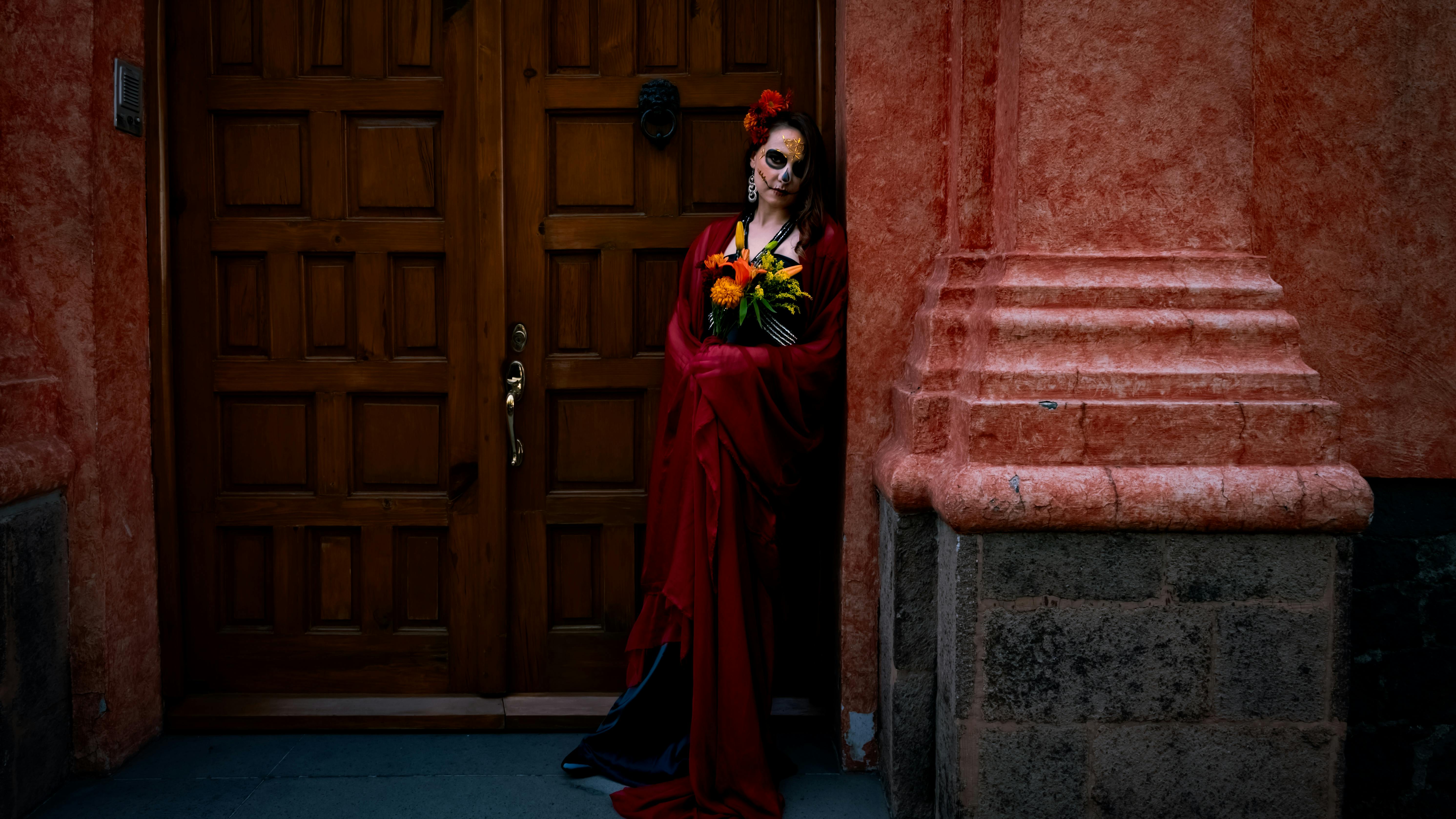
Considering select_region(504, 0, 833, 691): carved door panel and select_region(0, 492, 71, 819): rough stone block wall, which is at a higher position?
select_region(504, 0, 833, 691): carved door panel

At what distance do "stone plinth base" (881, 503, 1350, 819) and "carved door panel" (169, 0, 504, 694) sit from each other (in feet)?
5.75

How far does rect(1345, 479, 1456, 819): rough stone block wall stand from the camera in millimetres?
2748

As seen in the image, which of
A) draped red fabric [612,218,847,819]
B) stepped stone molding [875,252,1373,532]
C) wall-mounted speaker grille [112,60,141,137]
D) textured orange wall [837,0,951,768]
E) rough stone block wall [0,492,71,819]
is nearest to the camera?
stepped stone molding [875,252,1373,532]

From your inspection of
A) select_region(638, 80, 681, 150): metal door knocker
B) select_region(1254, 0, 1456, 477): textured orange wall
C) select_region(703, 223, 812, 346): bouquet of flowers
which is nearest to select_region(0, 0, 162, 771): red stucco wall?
select_region(638, 80, 681, 150): metal door knocker

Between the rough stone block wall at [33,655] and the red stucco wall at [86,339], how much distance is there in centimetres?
5

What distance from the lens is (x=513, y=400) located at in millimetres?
3215

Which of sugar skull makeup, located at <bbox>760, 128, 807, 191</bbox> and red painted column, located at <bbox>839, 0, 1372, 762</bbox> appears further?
sugar skull makeup, located at <bbox>760, 128, 807, 191</bbox>

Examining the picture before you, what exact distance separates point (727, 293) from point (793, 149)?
0.51 m

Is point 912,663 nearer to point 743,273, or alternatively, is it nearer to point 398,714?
point 743,273

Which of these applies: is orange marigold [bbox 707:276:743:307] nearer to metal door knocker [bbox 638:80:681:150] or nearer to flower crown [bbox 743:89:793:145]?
flower crown [bbox 743:89:793:145]

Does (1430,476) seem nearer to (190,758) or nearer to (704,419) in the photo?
(704,419)

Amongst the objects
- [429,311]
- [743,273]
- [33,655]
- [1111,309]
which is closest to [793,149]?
[743,273]

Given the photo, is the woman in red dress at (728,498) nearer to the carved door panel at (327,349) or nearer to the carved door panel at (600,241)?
the carved door panel at (600,241)

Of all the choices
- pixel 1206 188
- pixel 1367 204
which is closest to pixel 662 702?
pixel 1206 188
